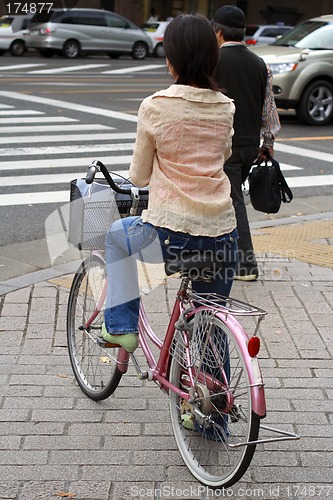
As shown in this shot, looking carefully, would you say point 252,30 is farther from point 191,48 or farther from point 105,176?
point 191,48

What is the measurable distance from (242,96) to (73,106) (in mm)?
10346

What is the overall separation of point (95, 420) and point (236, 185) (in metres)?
2.52

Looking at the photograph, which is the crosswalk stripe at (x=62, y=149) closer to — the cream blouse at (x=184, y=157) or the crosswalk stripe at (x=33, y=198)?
the crosswalk stripe at (x=33, y=198)

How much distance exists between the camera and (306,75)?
14.8 m

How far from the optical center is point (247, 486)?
358cm

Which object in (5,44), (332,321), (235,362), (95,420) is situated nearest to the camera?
(235,362)

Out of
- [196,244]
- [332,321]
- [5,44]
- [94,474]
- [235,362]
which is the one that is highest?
[196,244]

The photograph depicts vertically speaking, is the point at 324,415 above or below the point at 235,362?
below

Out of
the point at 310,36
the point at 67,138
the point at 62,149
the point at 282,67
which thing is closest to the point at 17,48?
the point at 310,36

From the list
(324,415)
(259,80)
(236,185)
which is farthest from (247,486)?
(259,80)

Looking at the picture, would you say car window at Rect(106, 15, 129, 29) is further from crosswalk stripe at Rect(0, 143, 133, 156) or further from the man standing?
the man standing

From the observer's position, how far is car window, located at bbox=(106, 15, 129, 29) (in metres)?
31.1

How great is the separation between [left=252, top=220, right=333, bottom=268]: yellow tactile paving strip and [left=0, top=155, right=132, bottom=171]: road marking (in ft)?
11.7

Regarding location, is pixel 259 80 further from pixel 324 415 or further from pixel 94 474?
pixel 94 474
